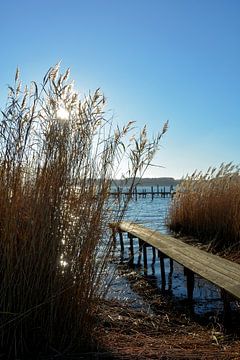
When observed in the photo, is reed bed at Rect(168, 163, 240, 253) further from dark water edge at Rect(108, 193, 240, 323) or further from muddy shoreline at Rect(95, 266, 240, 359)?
muddy shoreline at Rect(95, 266, 240, 359)

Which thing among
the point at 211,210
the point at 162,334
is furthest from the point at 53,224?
the point at 211,210

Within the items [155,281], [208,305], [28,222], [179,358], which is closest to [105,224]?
[28,222]

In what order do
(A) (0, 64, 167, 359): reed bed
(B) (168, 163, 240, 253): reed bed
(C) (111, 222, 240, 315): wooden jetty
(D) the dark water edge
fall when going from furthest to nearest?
(B) (168, 163, 240, 253): reed bed < (D) the dark water edge < (C) (111, 222, 240, 315): wooden jetty < (A) (0, 64, 167, 359): reed bed

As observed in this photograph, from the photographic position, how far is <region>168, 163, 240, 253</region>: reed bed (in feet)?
26.6

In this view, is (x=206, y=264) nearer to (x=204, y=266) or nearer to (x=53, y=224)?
(x=204, y=266)

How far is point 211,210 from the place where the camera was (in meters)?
9.11

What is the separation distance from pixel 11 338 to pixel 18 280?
1.15ft

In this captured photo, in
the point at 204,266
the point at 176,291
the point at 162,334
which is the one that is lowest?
the point at 176,291

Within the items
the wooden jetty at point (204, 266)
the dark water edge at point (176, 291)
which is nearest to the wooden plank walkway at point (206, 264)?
the wooden jetty at point (204, 266)

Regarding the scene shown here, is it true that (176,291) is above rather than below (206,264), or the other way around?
below

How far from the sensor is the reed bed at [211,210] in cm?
811

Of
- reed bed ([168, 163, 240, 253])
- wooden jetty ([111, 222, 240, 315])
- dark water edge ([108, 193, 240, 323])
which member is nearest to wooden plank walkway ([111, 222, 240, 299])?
wooden jetty ([111, 222, 240, 315])

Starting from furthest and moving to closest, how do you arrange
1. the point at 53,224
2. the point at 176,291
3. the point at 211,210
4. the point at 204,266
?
the point at 211,210
the point at 176,291
the point at 204,266
the point at 53,224

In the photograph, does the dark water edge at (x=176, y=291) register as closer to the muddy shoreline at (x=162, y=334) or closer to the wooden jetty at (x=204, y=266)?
the muddy shoreline at (x=162, y=334)
